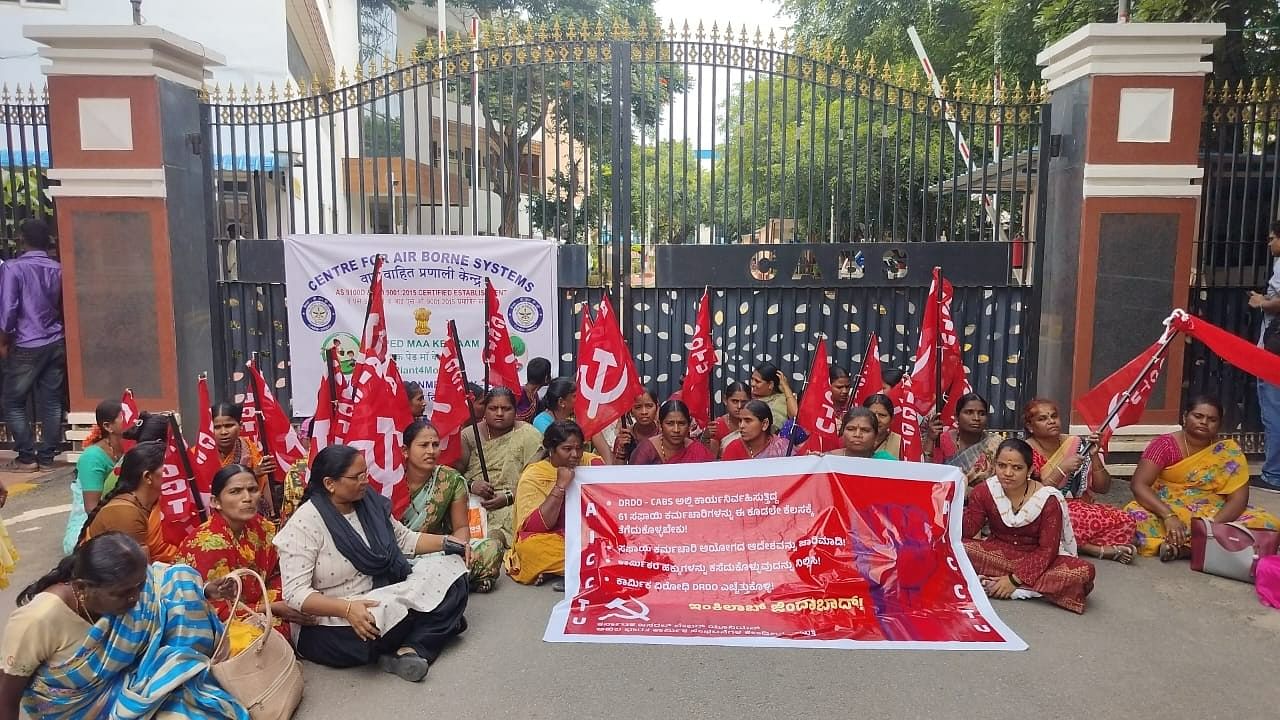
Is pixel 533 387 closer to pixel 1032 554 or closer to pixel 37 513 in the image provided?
pixel 37 513

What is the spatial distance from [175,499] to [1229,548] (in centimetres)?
537

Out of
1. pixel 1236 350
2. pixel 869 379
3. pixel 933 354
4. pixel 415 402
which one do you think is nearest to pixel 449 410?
pixel 415 402

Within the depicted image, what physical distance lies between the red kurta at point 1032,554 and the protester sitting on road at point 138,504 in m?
3.87

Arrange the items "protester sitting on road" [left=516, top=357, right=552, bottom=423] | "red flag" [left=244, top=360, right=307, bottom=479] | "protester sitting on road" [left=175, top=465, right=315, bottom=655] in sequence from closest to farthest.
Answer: "protester sitting on road" [left=175, top=465, right=315, bottom=655] < "red flag" [left=244, top=360, right=307, bottom=479] < "protester sitting on road" [left=516, top=357, right=552, bottom=423]

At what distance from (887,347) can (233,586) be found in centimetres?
529

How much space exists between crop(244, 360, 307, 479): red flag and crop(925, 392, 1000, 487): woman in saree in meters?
3.92

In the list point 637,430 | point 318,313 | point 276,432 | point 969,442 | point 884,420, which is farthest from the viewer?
point 318,313

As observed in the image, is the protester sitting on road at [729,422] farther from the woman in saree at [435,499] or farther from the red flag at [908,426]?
the woman in saree at [435,499]

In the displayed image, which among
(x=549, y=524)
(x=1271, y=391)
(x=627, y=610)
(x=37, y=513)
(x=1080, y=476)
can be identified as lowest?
(x=37, y=513)

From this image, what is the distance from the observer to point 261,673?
11.7ft

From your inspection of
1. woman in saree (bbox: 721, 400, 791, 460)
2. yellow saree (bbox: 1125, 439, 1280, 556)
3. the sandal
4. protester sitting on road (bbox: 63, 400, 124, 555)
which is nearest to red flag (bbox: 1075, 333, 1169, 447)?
yellow saree (bbox: 1125, 439, 1280, 556)

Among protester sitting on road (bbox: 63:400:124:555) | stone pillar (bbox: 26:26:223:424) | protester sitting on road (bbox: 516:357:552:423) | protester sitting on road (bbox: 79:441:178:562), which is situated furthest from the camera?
stone pillar (bbox: 26:26:223:424)

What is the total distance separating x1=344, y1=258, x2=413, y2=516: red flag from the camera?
15.9 feet

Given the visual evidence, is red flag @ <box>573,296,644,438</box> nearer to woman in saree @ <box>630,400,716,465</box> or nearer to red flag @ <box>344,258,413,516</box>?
woman in saree @ <box>630,400,716,465</box>
